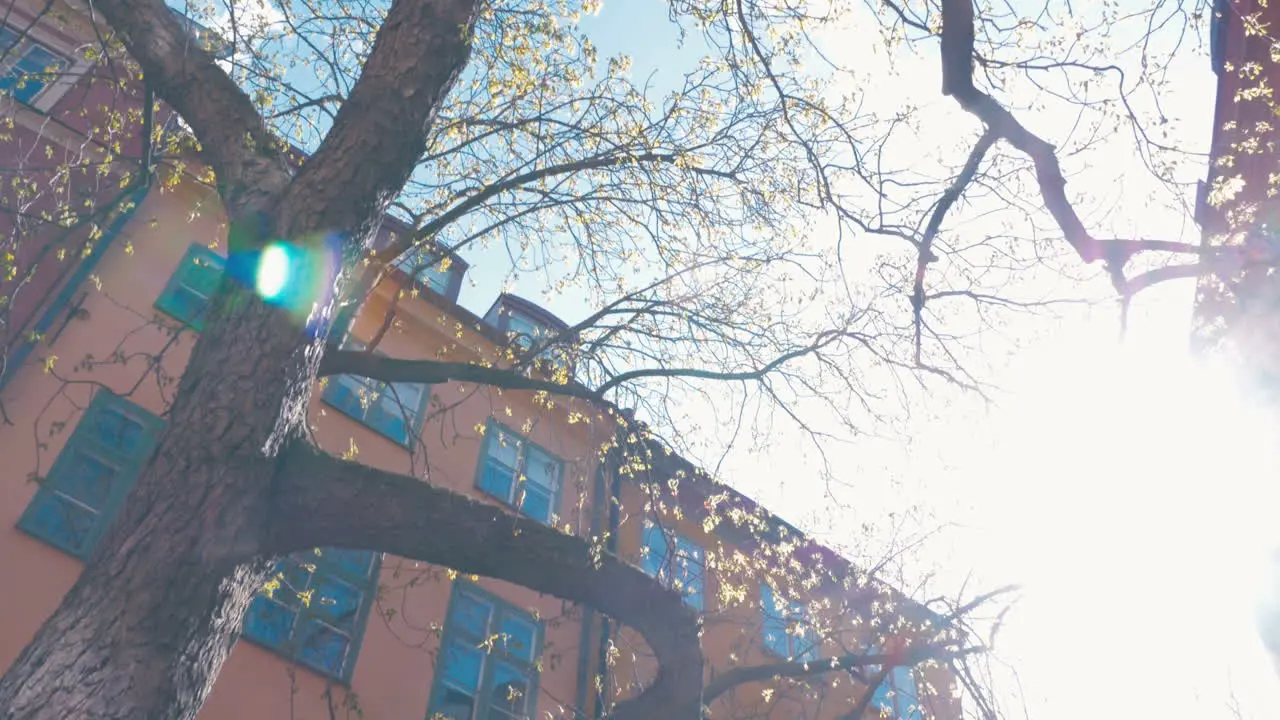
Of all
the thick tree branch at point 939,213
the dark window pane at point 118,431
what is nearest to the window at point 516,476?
the dark window pane at point 118,431

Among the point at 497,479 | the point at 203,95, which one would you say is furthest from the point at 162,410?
the point at 203,95

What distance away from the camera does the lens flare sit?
14.4 ft

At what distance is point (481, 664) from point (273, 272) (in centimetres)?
780

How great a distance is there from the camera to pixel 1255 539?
1384cm

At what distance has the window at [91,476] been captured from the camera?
8602 mm

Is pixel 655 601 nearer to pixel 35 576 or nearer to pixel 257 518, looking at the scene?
pixel 257 518

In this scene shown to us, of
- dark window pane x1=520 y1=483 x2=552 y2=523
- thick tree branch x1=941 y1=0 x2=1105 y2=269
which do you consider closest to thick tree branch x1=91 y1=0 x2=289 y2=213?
thick tree branch x1=941 y1=0 x2=1105 y2=269

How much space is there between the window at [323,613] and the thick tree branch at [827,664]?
401 cm

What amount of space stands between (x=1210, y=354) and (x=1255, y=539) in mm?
3018

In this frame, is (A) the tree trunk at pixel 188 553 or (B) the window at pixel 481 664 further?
(B) the window at pixel 481 664

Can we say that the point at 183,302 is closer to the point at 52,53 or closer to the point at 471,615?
the point at 52,53

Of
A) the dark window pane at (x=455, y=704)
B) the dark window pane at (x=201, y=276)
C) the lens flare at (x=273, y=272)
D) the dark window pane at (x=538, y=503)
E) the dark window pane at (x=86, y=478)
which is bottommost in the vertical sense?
the lens flare at (x=273, y=272)

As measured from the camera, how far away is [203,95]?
5.10 m

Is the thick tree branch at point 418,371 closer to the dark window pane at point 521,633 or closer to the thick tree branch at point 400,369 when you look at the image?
the thick tree branch at point 400,369
